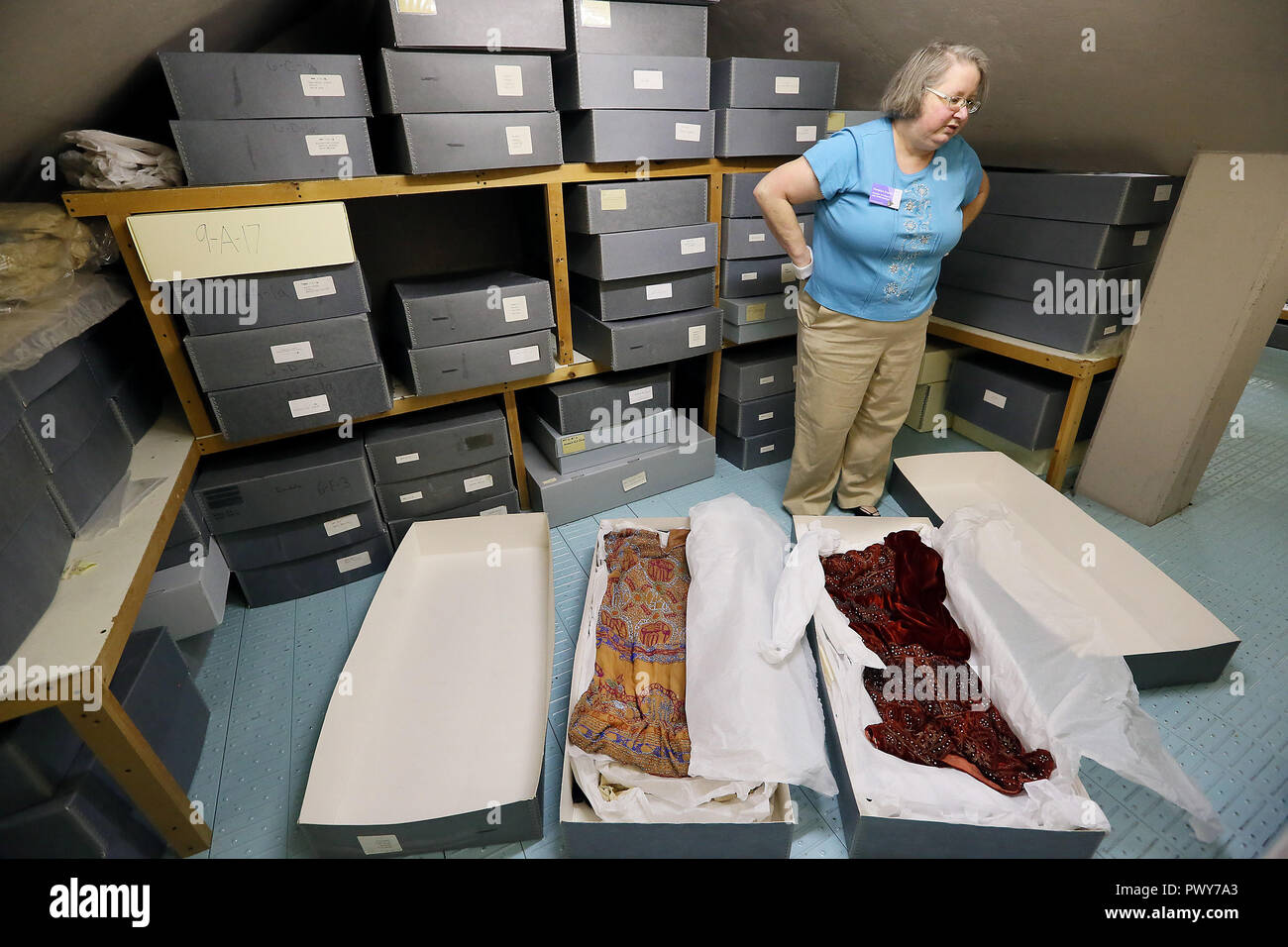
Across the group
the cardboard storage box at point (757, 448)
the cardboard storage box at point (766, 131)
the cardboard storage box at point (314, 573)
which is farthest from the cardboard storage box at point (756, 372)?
the cardboard storage box at point (314, 573)

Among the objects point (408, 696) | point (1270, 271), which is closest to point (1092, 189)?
point (1270, 271)

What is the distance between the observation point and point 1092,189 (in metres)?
1.78

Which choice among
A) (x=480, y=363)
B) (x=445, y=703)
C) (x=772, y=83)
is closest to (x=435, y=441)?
(x=480, y=363)

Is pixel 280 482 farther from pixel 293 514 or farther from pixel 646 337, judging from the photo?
pixel 646 337

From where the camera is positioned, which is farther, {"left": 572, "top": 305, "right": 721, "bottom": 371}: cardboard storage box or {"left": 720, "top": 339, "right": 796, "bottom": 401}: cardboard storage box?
{"left": 720, "top": 339, "right": 796, "bottom": 401}: cardboard storage box

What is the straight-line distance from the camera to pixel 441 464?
5.91ft

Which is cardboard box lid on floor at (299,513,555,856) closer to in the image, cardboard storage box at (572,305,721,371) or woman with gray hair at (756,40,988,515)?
cardboard storage box at (572,305,721,371)

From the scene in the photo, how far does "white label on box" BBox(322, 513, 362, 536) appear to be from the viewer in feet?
5.51

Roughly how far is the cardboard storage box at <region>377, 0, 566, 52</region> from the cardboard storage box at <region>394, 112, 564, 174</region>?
0.14m

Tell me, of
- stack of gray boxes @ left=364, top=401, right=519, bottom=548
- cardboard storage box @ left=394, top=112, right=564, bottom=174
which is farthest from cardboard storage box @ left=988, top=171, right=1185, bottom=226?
stack of gray boxes @ left=364, top=401, right=519, bottom=548

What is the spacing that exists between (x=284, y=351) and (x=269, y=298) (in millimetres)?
122

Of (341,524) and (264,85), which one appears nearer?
(264,85)

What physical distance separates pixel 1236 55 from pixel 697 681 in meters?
1.67

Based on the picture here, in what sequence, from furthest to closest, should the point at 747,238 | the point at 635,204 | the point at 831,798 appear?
the point at 747,238
the point at 635,204
the point at 831,798
